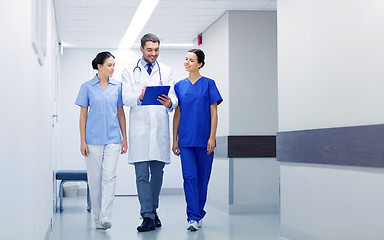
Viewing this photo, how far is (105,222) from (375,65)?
2.78m

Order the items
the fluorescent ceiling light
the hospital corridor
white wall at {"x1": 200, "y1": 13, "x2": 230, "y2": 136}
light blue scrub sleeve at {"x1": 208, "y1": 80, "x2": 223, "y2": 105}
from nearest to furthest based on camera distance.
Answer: the hospital corridor
light blue scrub sleeve at {"x1": 208, "y1": 80, "x2": 223, "y2": 105}
the fluorescent ceiling light
white wall at {"x1": 200, "y1": 13, "x2": 230, "y2": 136}

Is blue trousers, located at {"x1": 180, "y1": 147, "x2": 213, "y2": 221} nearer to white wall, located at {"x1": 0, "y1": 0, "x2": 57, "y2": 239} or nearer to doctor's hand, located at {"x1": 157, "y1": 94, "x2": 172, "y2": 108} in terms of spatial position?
doctor's hand, located at {"x1": 157, "y1": 94, "x2": 172, "y2": 108}

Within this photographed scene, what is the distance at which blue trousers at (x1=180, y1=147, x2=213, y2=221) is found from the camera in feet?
16.0

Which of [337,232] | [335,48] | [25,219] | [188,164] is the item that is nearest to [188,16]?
[188,164]

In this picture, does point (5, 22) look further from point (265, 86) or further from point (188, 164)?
point (265, 86)

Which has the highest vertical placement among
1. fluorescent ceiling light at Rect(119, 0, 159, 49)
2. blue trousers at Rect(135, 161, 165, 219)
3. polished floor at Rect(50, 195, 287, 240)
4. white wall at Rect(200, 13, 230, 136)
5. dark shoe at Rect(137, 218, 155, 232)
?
fluorescent ceiling light at Rect(119, 0, 159, 49)

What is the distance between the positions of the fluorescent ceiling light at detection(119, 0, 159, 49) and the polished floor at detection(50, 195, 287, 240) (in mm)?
2469

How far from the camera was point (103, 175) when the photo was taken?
489 centimetres

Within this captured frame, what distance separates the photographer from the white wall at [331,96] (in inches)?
124

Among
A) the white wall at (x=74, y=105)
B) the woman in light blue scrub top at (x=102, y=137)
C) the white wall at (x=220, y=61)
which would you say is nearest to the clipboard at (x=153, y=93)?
the woman in light blue scrub top at (x=102, y=137)

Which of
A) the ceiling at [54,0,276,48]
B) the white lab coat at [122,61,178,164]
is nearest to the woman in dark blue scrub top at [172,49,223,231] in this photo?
the white lab coat at [122,61,178,164]

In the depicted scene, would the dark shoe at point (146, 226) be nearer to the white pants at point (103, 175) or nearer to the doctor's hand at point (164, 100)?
the white pants at point (103, 175)

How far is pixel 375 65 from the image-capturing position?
313 centimetres

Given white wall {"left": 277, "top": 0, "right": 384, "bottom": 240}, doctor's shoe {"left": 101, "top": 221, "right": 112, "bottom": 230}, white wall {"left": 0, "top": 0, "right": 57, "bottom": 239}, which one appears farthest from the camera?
doctor's shoe {"left": 101, "top": 221, "right": 112, "bottom": 230}
